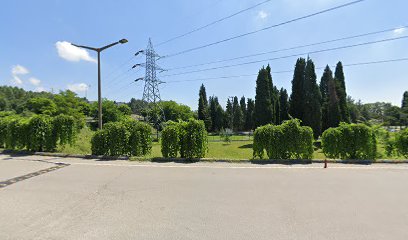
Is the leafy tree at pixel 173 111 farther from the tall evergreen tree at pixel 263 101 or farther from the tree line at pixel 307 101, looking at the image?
the tall evergreen tree at pixel 263 101

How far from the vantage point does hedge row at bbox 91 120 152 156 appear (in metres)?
12.0

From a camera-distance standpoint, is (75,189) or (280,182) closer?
(75,189)

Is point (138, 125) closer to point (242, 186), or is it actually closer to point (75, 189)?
point (75, 189)

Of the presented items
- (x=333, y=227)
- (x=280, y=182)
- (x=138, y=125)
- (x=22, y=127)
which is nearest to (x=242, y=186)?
(x=280, y=182)

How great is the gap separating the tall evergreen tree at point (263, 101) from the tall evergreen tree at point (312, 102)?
18.1ft

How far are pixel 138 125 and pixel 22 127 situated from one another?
7592mm

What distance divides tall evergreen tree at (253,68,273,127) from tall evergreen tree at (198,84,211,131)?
35.5 meters

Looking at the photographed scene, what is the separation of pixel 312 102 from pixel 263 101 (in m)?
7.24

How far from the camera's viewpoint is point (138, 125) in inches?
482

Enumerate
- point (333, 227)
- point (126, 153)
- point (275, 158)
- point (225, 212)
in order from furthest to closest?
1. point (126, 153)
2. point (275, 158)
3. point (225, 212)
4. point (333, 227)

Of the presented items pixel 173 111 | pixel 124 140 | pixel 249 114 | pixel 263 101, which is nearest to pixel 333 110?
pixel 263 101

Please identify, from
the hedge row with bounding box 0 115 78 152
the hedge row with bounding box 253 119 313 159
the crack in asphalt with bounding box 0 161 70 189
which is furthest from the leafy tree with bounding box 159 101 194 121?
the crack in asphalt with bounding box 0 161 70 189

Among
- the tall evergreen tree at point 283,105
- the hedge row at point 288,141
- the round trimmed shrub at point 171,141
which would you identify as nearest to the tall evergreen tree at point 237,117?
the tall evergreen tree at point 283,105

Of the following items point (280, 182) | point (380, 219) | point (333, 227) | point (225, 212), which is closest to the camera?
point (333, 227)
